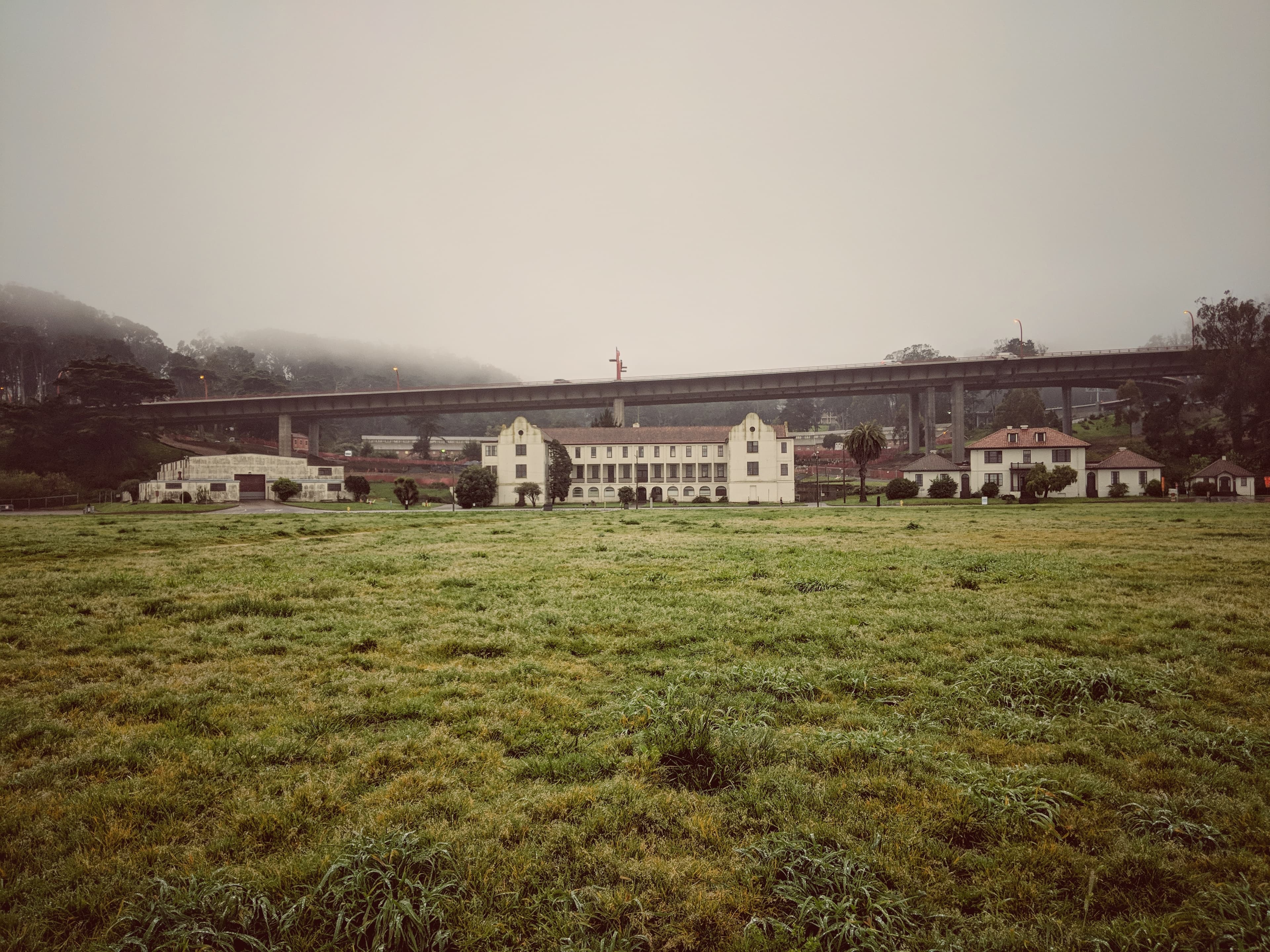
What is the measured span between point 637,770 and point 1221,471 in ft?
306

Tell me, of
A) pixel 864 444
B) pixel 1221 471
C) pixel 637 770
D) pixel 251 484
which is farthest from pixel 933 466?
pixel 251 484

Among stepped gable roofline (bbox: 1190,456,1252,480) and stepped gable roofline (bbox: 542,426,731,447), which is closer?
stepped gable roofline (bbox: 1190,456,1252,480)

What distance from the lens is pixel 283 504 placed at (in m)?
74.5

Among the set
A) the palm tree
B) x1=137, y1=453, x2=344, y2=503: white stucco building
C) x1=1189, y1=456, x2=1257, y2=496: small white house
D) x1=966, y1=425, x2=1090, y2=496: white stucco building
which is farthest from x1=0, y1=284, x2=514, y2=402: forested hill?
x1=1189, y1=456, x2=1257, y2=496: small white house

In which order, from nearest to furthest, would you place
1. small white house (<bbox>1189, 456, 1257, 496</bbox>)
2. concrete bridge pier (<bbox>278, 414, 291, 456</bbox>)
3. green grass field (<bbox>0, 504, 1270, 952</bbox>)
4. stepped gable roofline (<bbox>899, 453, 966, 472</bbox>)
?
green grass field (<bbox>0, 504, 1270, 952</bbox>)
small white house (<bbox>1189, 456, 1257, 496</bbox>)
stepped gable roofline (<bbox>899, 453, 966, 472</bbox>)
concrete bridge pier (<bbox>278, 414, 291, 456</bbox>)

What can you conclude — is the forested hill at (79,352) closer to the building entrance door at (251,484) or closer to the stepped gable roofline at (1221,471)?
the building entrance door at (251,484)

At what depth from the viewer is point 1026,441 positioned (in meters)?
81.8

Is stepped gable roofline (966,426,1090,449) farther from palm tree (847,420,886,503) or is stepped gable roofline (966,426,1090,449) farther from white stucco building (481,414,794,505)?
white stucco building (481,414,794,505)

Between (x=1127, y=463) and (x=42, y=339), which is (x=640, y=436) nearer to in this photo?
(x=1127, y=463)

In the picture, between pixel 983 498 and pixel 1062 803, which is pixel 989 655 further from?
pixel 983 498

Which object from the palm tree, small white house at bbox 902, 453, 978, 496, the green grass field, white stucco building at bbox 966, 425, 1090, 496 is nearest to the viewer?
the green grass field

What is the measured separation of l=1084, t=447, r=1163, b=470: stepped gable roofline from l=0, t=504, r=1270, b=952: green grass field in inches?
3194

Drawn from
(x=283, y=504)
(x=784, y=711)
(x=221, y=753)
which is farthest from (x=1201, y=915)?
(x=283, y=504)

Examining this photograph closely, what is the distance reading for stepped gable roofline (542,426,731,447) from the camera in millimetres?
93688
